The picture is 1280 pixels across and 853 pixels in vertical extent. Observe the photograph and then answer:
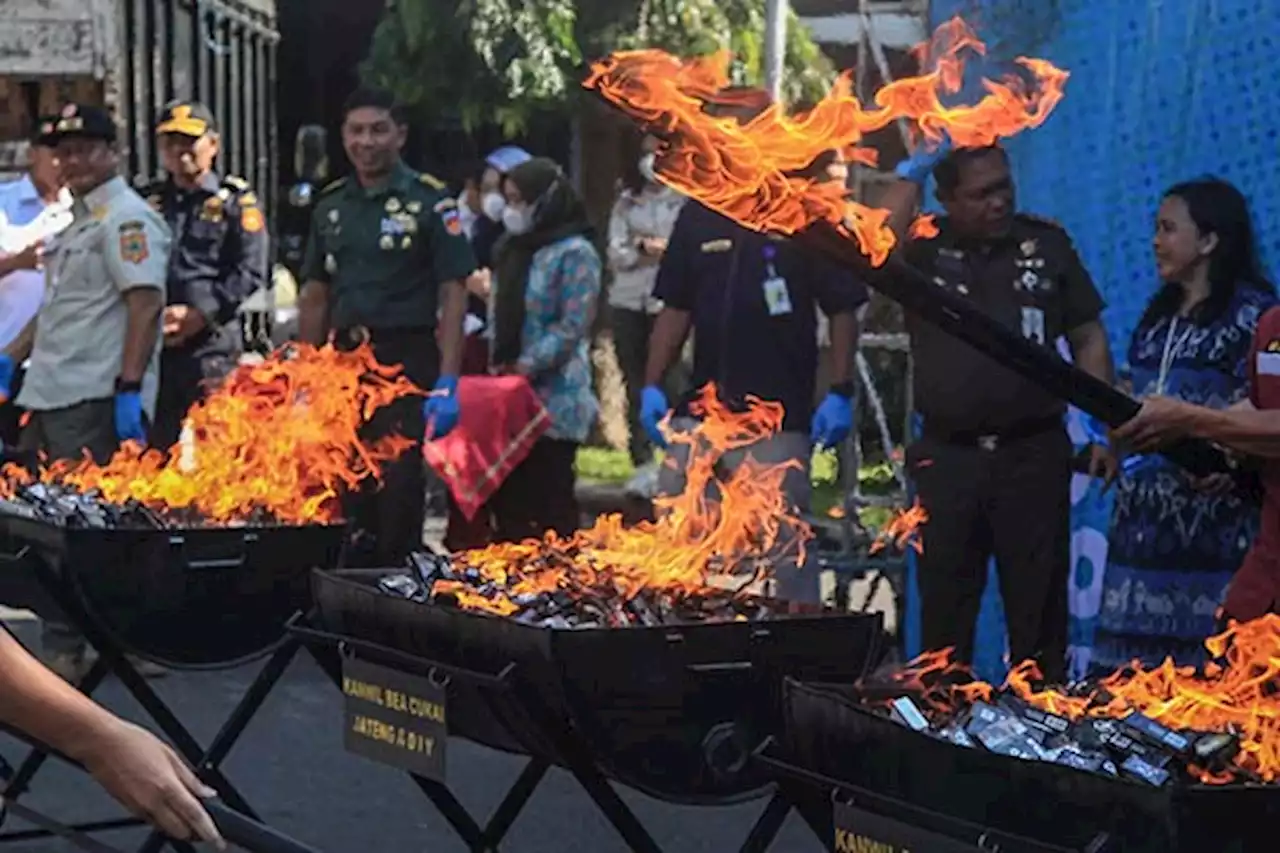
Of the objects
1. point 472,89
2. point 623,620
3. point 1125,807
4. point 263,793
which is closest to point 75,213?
point 263,793

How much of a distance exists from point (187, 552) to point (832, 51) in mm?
14838

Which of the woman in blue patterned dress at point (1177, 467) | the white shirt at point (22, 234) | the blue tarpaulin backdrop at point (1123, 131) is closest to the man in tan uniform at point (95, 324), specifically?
the white shirt at point (22, 234)

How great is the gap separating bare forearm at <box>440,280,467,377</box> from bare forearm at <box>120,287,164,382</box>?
1.04 m

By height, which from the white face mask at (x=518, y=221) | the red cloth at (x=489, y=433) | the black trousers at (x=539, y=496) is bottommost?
the black trousers at (x=539, y=496)

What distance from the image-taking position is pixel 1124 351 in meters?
6.74

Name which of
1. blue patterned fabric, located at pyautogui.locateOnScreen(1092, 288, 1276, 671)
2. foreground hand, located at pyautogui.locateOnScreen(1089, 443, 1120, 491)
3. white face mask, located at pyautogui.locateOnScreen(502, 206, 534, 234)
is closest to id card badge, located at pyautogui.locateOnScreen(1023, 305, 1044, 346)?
blue patterned fabric, located at pyautogui.locateOnScreen(1092, 288, 1276, 671)

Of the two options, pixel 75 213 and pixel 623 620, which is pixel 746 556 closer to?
pixel 623 620

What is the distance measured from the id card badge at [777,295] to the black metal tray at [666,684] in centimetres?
302

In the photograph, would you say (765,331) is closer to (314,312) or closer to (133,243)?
(314,312)

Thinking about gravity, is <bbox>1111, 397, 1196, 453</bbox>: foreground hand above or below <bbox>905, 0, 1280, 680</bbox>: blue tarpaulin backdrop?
below

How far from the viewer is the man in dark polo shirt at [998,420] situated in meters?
6.08

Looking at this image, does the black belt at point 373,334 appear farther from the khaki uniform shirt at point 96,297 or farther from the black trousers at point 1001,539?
the black trousers at point 1001,539

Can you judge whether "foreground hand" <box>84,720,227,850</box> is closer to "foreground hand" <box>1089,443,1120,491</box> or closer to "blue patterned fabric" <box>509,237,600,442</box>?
"foreground hand" <box>1089,443,1120,491</box>

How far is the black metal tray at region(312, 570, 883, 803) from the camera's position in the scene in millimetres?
4062
